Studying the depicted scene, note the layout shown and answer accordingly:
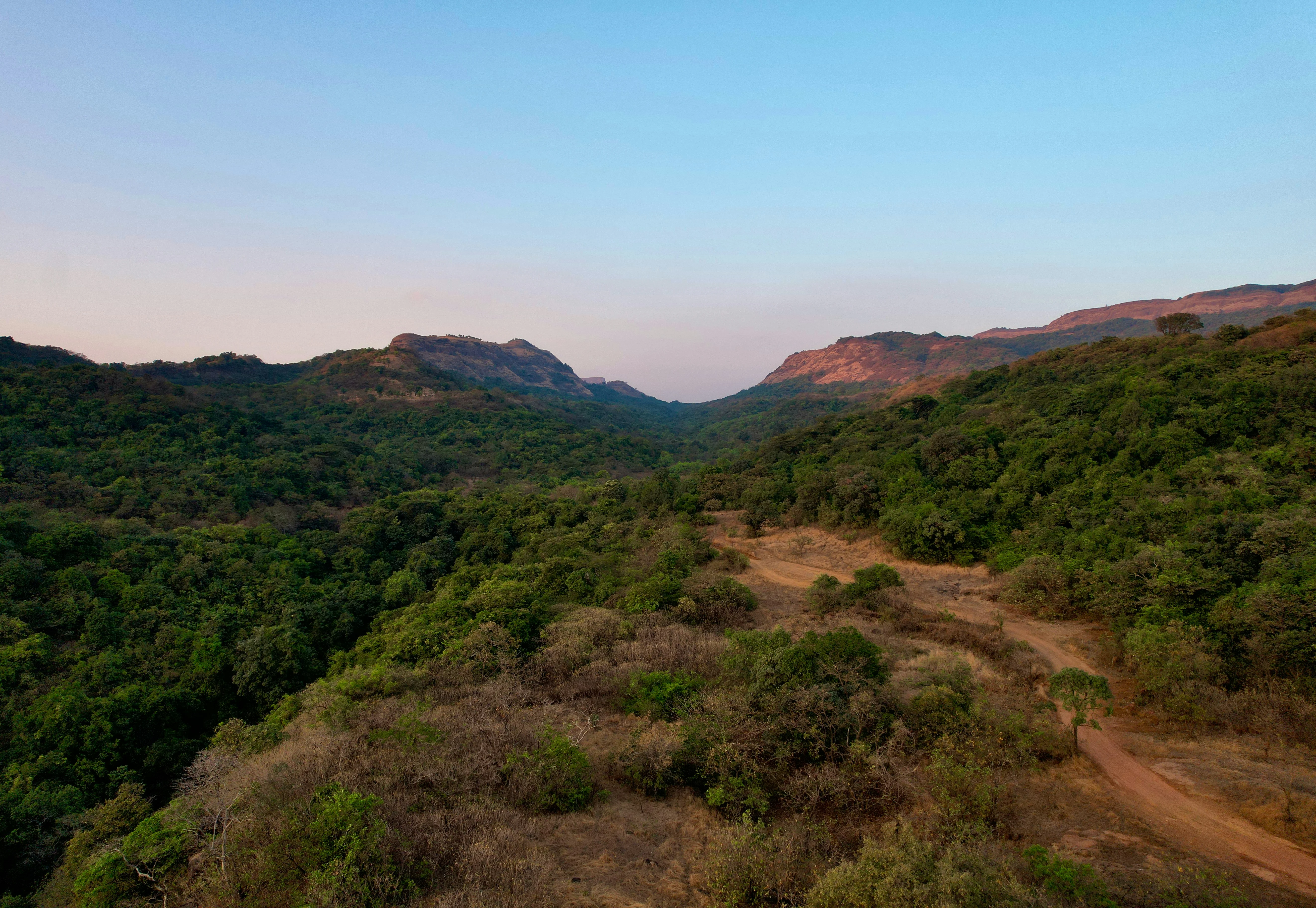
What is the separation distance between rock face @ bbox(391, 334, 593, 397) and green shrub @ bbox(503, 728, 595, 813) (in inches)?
4399

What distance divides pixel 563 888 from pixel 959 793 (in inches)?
205

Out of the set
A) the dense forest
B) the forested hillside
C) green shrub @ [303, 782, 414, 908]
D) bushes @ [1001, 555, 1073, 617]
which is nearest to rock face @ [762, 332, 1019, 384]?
the forested hillside

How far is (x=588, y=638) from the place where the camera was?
13.1 metres

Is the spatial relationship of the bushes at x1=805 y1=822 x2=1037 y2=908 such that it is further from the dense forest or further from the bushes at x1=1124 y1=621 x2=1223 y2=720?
the bushes at x1=1124 y1=621 x2=1223 y2=720

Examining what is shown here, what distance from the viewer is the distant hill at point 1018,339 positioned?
286ft

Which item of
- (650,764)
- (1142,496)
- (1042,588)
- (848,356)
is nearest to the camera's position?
(650,764)

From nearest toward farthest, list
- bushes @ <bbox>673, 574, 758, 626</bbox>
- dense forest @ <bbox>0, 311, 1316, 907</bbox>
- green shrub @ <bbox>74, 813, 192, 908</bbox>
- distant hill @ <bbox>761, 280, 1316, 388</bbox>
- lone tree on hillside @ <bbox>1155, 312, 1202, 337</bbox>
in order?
green shrub @ <bbox>74, 813, 192, 908</bbox> < dense forest @ <bbox>0, 311, 1316, 907</bbox> < bushes @ <bbox>673, 574, 758, 626</bbox> < lone tree on hillside @ <bbox>1155, 312, 1202, 337</bbox> < distant hill @ <bbox>761, 280, 1316, 388</bbox>

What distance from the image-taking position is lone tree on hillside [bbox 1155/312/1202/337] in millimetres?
36000

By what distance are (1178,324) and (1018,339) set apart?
9951 centimetres

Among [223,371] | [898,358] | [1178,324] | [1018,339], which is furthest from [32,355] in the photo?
[1018,339]

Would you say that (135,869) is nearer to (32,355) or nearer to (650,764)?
Answer: (650,764)

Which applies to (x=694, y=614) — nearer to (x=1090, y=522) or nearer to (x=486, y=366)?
(x=1090, y=522)

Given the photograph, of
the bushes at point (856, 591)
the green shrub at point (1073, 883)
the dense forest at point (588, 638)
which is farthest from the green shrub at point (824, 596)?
the green shrub at point (1073, 883)

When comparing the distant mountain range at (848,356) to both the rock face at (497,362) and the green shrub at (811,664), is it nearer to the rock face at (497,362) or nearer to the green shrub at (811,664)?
the rock face at (497,362)
